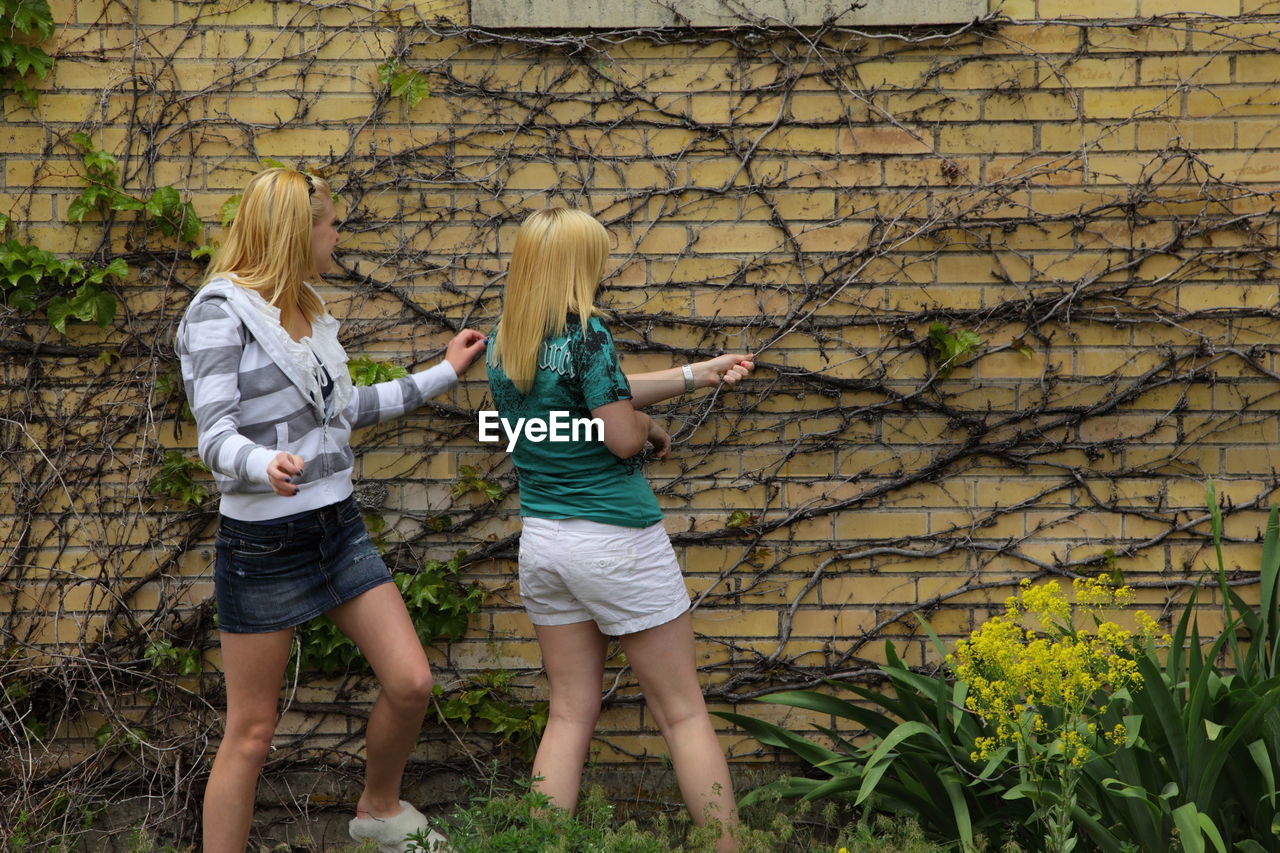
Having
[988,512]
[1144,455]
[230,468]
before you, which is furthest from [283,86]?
[1144,455]

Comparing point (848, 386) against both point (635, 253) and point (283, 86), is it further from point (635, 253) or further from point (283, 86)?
point (283, 86)

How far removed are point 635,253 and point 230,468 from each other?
4.71ft

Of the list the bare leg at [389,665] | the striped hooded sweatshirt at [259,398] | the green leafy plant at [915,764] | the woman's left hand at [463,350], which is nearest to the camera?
the striped hooded sweatshirt at [259,398]

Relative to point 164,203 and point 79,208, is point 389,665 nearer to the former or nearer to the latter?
point 164,203

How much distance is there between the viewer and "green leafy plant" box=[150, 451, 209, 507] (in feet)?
10.6

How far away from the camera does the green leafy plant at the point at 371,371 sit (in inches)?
126

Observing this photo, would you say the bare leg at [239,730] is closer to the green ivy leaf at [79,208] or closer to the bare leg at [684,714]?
the bare leg at [684,714]

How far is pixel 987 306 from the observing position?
3248 millimetres

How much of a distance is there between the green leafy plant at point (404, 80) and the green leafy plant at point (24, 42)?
98 cm

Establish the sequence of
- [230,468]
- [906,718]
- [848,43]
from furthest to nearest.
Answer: [848,43] → [906,718] → [230,468]

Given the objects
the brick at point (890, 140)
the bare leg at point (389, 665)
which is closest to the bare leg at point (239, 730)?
the bare leg at point (389, 665)

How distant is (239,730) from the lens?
251cm

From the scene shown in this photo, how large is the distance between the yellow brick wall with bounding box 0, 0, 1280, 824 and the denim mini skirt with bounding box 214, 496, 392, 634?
2.38 ft

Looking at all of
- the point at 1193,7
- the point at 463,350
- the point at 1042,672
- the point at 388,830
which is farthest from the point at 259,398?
the point at 1193,7
